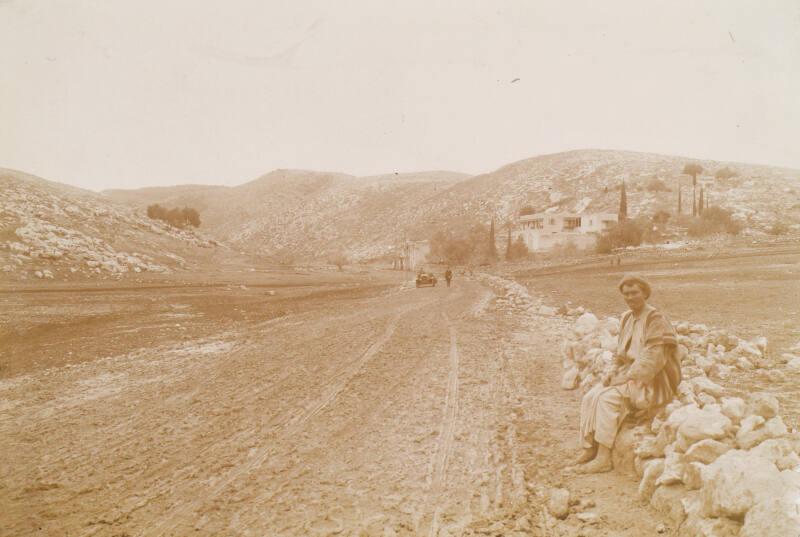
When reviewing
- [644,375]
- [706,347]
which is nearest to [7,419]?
[644,375]

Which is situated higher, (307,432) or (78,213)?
(78,213)

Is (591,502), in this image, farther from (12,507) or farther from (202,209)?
(202,209)

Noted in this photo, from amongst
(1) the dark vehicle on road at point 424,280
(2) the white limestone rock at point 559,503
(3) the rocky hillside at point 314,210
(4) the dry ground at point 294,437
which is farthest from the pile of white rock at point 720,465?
(3) the rocky hillside at point 314,210

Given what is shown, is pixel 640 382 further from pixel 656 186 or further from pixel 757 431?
pixel 656 186

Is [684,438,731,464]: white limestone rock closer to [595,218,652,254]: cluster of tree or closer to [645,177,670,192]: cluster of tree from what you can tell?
[595,218,652,254]: cluster of tree

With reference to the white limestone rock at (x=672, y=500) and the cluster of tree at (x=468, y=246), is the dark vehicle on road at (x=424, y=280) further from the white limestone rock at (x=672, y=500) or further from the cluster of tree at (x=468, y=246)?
the white limestone rock at (x=672, y=500)

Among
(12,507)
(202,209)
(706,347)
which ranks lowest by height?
(12,507)
